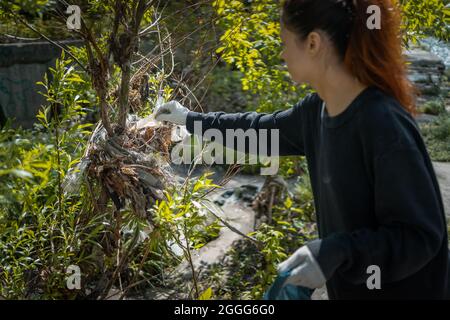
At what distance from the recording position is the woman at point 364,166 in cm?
142

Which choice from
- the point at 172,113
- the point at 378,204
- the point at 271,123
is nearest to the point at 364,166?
the point at 378,204

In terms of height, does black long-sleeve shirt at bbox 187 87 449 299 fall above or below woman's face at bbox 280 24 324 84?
below

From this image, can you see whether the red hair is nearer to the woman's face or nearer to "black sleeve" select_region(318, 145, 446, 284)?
the woman's face

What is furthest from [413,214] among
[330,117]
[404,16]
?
[404,16]

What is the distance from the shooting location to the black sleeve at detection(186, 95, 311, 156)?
2.03m

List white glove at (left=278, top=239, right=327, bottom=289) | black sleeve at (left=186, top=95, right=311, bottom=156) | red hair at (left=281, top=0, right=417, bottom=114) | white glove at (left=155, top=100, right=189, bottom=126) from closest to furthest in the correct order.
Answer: white glove at (left=278, top=239, right=327, bottom=289) → red hair at (left=281, top=0, right=417, bottom=114) → black sleeve at (left=186, top=95, right=311, bottom=156) → white glove at (left=155, top=100, right=189, bottom=126)

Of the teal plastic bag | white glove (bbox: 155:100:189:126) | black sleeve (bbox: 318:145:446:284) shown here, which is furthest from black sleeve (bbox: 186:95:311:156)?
the teal plastic bag

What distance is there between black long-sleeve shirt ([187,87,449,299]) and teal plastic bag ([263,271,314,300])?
9 centimetres

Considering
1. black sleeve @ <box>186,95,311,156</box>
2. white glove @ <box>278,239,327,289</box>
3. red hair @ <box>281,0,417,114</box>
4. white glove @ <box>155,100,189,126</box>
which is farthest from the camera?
white glove @ <box>155,100,189,126</box>

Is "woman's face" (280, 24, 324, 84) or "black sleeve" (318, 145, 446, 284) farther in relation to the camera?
"woman's face" (280, 24, 324, 84)

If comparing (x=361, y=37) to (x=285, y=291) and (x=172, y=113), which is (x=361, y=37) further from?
(x=172, y=113)

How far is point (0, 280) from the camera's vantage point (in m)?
2.48

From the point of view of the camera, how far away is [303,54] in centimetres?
165
